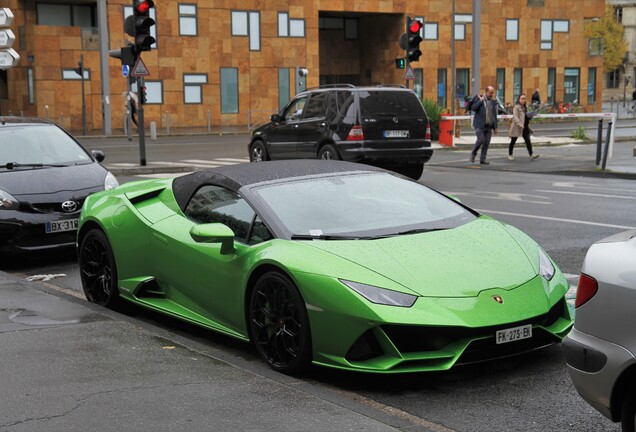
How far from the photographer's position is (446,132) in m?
30.0

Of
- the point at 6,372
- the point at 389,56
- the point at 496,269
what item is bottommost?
the point at 6,372

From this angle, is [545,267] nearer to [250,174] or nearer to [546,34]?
[250,174]

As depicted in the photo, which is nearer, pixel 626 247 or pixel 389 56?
pixel 626 247

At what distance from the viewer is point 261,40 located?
167 feet

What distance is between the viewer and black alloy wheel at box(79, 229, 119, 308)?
7.32 metres

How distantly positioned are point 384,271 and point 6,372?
7.30 feet

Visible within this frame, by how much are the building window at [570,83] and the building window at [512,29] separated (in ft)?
15.0

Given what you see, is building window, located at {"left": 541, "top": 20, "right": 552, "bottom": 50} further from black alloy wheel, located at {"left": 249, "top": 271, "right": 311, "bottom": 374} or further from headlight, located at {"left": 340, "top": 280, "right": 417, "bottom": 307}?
headlight, located at {"left": 340, "top": 280, "right": 417, "bottom": 307}

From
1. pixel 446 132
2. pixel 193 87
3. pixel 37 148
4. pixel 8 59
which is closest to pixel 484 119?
pixel 446 132

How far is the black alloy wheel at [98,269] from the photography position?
7316mm

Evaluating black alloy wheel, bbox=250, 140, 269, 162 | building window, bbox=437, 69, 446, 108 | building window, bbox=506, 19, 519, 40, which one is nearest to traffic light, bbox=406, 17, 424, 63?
black alloy wheel, bbox=250, 140, 269, 162

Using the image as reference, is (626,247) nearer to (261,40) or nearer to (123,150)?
(123,150)

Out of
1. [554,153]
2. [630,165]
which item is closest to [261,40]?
[554,153]

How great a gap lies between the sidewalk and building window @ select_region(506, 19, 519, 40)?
56.1m
